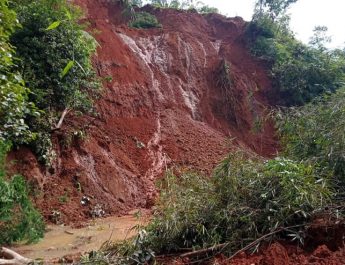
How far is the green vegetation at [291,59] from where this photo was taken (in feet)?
47.5

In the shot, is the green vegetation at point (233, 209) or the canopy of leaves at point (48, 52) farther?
the canopy of leaves at point (48, 52)

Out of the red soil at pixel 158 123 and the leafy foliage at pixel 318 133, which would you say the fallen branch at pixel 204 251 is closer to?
the red soil at pixel 158 123

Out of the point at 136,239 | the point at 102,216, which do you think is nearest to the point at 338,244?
the point at 136,239

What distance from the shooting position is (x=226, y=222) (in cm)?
390

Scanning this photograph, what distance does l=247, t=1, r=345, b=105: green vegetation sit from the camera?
14.5 metres

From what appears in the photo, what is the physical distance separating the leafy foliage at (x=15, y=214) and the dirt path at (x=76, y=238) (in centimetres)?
27

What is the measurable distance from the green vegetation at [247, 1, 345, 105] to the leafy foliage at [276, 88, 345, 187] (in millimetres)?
8211

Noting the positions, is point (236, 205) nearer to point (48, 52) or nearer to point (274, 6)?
point (48, 52)

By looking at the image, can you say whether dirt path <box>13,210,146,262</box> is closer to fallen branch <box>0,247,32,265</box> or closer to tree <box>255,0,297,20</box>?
fallen branch <box>0,247,32,265</box>

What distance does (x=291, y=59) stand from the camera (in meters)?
15.5

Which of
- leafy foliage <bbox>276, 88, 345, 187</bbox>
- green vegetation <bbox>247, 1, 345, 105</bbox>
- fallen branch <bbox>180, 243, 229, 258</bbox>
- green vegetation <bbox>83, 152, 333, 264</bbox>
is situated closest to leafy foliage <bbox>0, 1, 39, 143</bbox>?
green vegetation <bbox>83, 152, 333, 264</bbox>

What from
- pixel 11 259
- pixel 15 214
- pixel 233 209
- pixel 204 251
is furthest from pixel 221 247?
pixel 15 214

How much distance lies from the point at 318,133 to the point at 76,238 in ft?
14.3

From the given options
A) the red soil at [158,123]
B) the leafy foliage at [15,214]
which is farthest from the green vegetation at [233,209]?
the leafy foliage at [15,214]
